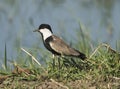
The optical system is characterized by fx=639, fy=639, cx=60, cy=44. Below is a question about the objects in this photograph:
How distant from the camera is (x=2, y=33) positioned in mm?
10789

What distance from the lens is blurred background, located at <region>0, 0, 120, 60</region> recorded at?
385 inches

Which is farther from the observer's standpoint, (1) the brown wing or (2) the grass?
(1) the brown wing

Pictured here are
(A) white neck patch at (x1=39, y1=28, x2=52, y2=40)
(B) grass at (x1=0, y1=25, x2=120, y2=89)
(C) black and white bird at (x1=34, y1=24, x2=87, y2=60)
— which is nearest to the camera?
(B) grass at (x1=0, y1=25, x2=120, y2=89)

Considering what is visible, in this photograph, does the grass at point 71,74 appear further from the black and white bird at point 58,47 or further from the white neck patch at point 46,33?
the white neck patch at point 46,33

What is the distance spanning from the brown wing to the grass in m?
0.08

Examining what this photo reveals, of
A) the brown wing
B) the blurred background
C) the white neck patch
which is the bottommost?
the brown wing

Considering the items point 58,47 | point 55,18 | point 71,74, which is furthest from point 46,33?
point 55,18

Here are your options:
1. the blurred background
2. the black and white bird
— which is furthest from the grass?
the blurred background

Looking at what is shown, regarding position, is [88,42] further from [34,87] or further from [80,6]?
[80,6]

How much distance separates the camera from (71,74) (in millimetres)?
5609

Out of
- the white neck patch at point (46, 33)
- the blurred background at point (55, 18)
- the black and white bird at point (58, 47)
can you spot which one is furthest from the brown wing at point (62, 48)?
the blurred background at point (55, 18)

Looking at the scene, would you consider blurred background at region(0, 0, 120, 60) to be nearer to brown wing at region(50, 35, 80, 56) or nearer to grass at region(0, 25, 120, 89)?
brown wing at region(50, 35, 80, 56)

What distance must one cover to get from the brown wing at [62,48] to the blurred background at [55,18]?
2.15 m

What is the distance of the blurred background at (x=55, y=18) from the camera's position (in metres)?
9.79
